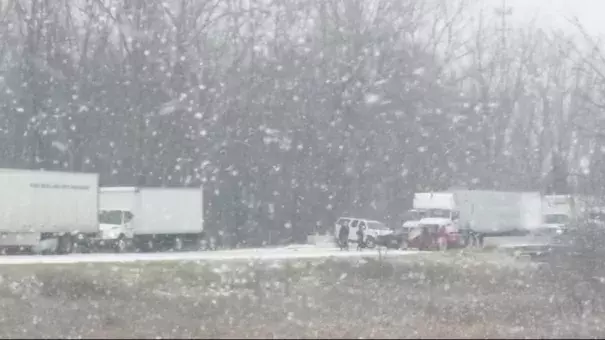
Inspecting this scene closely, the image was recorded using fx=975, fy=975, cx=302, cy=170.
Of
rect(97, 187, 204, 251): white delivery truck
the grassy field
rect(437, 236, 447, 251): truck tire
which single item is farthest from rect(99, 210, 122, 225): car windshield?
the grassy field

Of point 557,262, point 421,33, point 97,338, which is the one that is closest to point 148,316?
point 97,338

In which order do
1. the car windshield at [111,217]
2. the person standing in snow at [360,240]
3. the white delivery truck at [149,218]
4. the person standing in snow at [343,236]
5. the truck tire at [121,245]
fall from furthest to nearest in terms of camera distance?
the car windshield at [111,217] < the person standing in snow at [343,236] < the white delivery truck at [149,218] < the person standing in snow at [360,240] < the truck tire at [121,245]

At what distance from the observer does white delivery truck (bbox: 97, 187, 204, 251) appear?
3816 cm

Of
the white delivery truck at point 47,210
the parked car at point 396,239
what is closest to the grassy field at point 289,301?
the white delivery truck at point 47,210

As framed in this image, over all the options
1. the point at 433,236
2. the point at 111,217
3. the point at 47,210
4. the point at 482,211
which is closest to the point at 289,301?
the point at 47,210

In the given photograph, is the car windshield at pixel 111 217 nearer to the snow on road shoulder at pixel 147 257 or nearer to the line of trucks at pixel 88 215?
the line of trucks at pixel 88 215

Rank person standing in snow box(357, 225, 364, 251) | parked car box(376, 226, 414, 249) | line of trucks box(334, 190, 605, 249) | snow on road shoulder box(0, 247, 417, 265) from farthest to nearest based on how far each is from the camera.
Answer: line of trucks box(334, 190, 605, 249) → parked car box(376, 226, 414, 249) → person standing in snow box(357, 225, 364, 251) → snow on road shoulder box(0, 247, 417, 265)

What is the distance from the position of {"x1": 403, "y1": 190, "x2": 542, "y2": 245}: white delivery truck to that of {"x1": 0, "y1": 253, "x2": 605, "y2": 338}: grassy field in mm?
18313

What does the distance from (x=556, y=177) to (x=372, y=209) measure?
2266 centimetres

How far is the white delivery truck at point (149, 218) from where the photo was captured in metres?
38.2

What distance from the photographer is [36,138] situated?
159 feet

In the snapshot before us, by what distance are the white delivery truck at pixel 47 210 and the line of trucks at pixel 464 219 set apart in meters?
12.3

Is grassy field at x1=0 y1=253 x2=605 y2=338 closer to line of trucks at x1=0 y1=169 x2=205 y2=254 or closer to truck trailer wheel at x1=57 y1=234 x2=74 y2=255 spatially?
line of trucks at x1=0 y1=169 x2=205 y2=254

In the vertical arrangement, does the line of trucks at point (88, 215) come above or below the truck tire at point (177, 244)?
above
